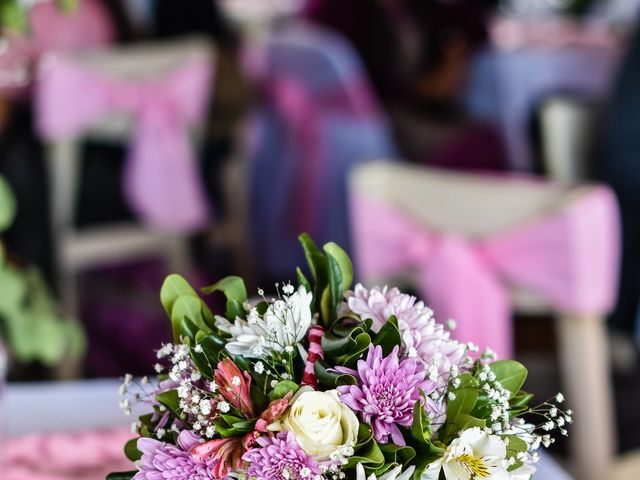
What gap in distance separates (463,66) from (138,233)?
1.78 metres

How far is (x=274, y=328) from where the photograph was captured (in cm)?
59

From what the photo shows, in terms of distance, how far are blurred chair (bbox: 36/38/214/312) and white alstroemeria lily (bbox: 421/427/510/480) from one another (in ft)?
7.39

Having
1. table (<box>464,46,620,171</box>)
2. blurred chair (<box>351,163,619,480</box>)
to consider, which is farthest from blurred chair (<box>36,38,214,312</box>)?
blurred chair (<box>351,163,619,480</box>)

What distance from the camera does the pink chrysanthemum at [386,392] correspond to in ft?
1.86

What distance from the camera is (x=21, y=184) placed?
2.73 metres

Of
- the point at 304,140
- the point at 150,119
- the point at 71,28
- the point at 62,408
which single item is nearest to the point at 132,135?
the point at 150,119

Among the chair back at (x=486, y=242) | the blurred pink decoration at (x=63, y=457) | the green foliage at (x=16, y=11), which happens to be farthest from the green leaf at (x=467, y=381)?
the chair back at (x=486, y=242)

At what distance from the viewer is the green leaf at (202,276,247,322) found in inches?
25.1

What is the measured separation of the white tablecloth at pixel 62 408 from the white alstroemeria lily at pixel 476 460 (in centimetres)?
55

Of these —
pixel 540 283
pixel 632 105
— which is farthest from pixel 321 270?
pixel 632 105

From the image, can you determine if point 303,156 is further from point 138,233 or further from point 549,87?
point 549,87

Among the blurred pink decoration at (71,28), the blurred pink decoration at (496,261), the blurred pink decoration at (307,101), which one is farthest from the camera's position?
the blurred pink decoration at (71,28)

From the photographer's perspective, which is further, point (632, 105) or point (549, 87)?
point (549, 87)

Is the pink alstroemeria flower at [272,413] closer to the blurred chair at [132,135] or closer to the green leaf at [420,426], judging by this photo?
the green leaf at [420,426]
